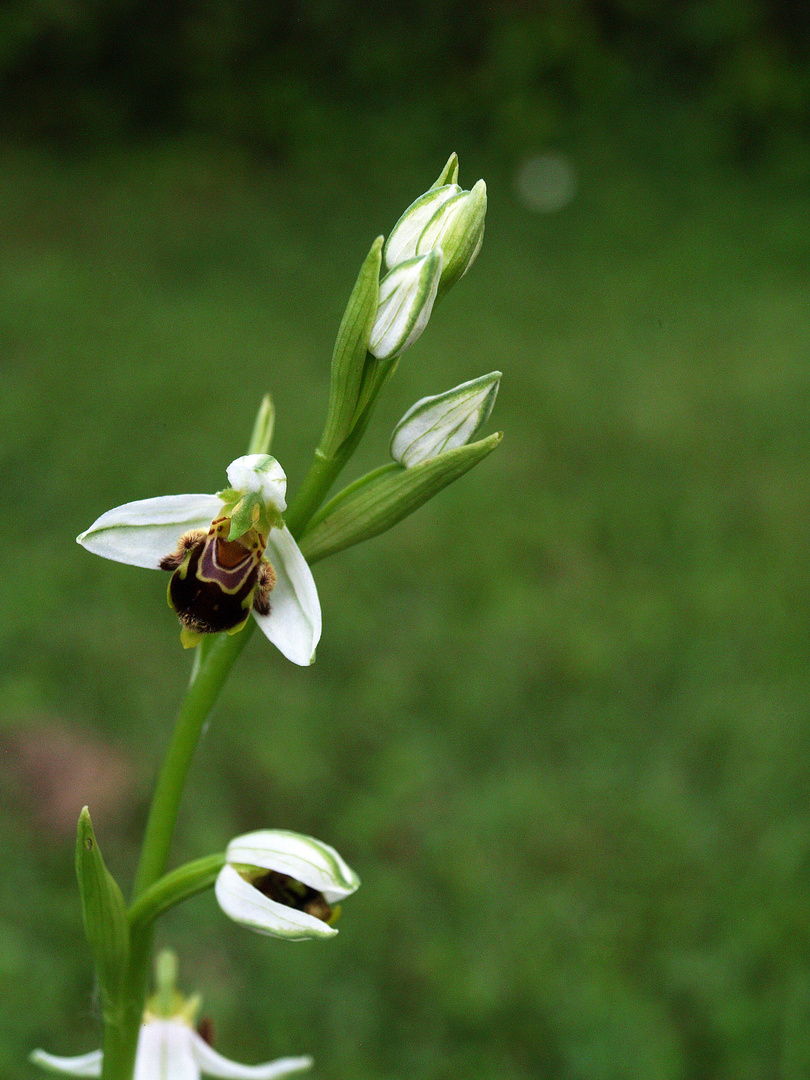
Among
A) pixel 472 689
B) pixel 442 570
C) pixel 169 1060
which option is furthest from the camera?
pixel 442 570

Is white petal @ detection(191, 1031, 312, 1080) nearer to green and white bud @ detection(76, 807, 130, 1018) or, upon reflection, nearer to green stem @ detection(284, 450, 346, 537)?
green and white bud @ detection(76, 807, 130, 1018)

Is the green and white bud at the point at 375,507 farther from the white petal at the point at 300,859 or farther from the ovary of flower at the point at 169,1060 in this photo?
the ovary of flower at the point at 169,1060

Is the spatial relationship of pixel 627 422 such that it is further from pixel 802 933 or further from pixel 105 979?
pixel 105 979

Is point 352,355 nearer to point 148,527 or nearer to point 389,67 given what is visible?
point 148,527

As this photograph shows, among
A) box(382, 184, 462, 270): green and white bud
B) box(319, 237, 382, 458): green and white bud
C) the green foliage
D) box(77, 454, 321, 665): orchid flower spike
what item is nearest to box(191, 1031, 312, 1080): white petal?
box(77, 454, 321, 665): orchid flower spike

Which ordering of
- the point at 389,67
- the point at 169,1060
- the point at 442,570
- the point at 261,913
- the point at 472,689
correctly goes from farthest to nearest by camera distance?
the point at 389,67 < the point at 442,570 < the point at 472,689 < the point at 169,1060 < the point at 261,913

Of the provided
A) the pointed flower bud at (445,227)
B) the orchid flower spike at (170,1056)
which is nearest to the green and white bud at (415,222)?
the pointed flower bud at (445,227)

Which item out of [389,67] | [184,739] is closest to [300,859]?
[184,739]
